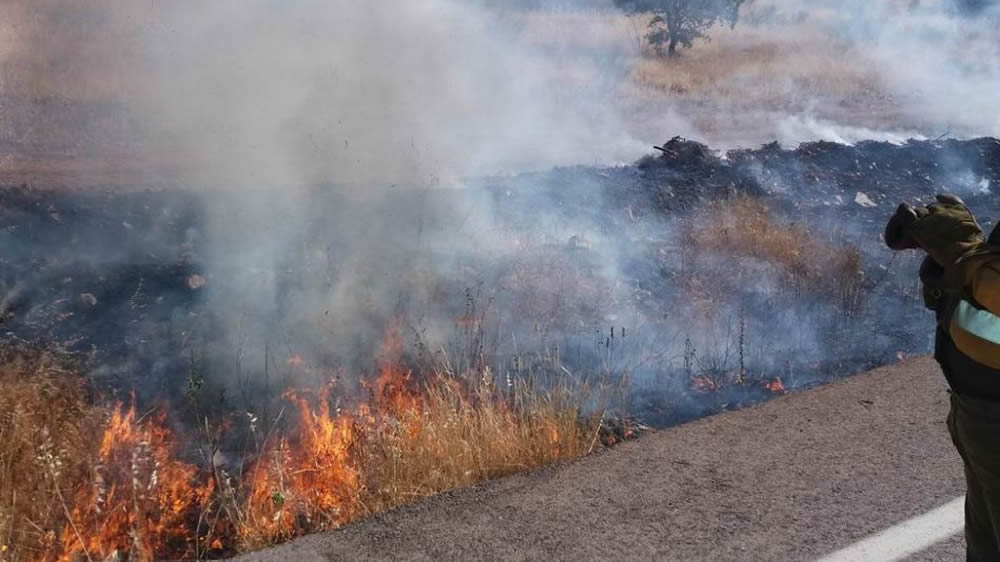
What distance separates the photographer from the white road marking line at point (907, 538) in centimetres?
306

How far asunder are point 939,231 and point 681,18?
56.6 ft

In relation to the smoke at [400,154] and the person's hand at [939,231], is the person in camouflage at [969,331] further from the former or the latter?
the smoke at [400,154]

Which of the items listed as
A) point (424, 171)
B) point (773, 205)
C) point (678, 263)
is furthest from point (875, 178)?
point (424, 171)

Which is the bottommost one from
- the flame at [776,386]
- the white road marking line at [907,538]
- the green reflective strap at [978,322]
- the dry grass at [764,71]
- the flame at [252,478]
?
the dry grass at [764,71]

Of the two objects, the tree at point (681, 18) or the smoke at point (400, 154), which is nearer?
the smoke at point (400, 154)

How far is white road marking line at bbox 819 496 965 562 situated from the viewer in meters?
3.06

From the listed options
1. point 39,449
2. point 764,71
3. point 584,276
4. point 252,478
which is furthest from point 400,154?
point 764,71

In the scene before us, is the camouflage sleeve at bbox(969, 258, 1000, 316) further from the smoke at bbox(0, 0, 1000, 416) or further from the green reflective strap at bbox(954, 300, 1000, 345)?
the smoke at bbox(0, 0, 1000, 416)

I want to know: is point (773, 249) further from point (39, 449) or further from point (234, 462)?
point (39, 449)

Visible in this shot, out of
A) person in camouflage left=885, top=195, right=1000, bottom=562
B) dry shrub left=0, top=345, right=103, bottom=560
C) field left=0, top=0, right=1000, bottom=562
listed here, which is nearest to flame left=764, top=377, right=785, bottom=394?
field left=0, top=0, right=1000, bottom=562

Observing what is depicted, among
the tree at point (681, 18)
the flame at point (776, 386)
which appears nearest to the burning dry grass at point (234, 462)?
the flame at point (776, 386)

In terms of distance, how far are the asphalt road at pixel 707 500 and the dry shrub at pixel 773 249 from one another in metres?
2.37

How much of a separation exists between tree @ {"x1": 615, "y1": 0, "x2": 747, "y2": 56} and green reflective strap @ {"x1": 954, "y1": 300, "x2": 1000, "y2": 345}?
15766mm

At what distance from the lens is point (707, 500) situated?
11.3ft
